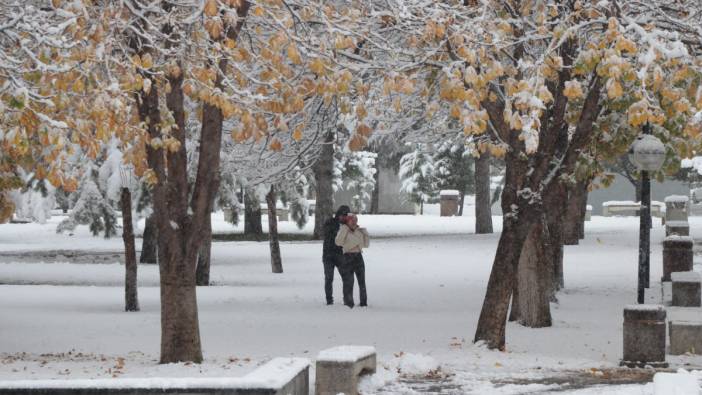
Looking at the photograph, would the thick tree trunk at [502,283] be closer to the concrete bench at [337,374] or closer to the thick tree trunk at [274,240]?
the concrete bench at [337,374]

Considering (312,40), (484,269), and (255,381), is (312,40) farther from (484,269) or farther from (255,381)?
(484,269)

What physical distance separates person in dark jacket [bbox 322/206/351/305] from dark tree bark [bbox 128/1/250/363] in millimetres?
7491

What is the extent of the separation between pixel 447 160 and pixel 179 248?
167ft

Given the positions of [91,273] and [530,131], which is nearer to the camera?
[530,131]

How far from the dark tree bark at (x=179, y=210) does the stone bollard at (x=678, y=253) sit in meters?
12.3

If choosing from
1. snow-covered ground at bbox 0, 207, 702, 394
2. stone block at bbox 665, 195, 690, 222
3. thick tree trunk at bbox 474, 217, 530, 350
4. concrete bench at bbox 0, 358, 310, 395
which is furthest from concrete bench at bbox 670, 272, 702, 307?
stone block at bbox 665, 195, 690, 222

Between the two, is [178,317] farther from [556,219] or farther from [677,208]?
[677,208]

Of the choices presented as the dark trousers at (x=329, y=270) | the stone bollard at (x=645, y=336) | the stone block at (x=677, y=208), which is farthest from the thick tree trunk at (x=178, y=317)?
the stone block at (x=677, y=208)

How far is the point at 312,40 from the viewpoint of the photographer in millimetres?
13055

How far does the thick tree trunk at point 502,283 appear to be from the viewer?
14.7m

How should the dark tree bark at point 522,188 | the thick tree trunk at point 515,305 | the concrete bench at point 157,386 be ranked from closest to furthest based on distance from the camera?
the concrete bench at point 157,386 < the dark tree bark at point 522,188 < the thick tree trunk at point 515,305

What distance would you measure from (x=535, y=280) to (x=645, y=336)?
173 inches

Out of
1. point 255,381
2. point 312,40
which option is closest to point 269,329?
point 312,40

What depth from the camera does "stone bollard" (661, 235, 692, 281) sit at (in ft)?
73.5
